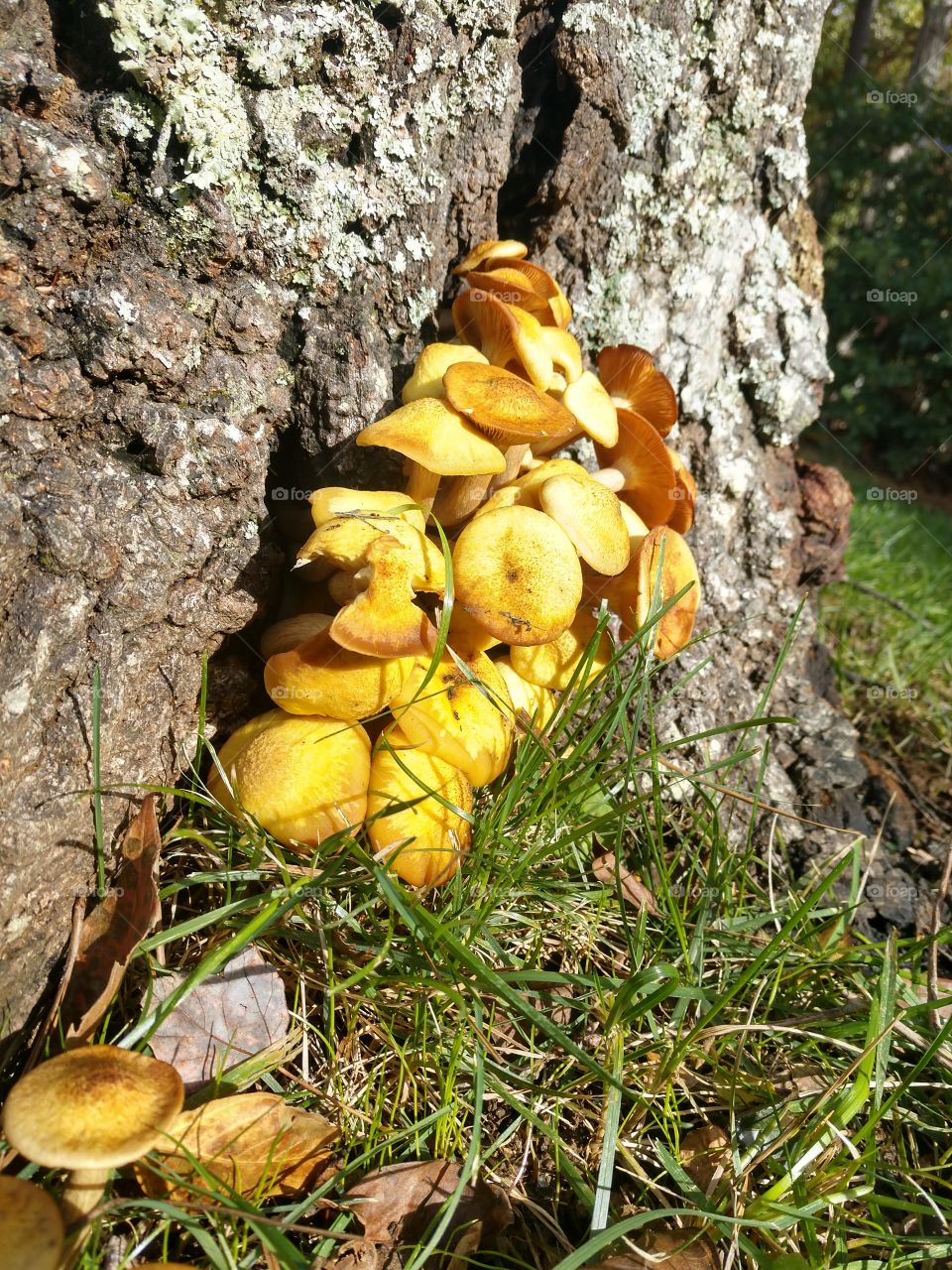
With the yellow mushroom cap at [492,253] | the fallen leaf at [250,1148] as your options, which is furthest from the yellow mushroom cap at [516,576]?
the fallen leaf at [250,1148]

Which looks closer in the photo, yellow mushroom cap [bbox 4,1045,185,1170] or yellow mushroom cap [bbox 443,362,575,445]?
yellow mushroom cap [bbox 4,1045,185,1170]

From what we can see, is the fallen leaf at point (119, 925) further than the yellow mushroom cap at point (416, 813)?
No

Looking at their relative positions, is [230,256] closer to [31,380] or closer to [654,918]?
[31,380]

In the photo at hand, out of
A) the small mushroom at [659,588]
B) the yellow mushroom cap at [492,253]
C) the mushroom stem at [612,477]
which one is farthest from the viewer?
the mushroom stem at [612,477]

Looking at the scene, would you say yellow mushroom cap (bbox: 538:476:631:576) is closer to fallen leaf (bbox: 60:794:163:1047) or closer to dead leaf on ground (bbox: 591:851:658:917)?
dead leaf on ground (bbox: 591:851:658:917)

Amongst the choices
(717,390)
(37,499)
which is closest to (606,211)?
(717,390)

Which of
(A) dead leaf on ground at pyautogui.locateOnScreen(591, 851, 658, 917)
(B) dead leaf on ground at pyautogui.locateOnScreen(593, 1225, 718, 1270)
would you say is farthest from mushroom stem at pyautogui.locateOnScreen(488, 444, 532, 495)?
(B) dead leaf on ground at pyautogui.locateOnScreen(593, 1225, 718, 1270)

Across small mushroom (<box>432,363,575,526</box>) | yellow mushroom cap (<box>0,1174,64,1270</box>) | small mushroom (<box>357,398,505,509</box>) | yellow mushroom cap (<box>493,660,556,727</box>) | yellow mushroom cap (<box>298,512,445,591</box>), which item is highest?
small mushroom (<box>432,363,575,526</box>)

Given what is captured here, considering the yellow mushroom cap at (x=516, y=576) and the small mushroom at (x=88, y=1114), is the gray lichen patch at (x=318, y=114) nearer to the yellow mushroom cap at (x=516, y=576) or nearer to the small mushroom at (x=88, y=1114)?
the yellow mushroom cap at (x=516, y=576)
